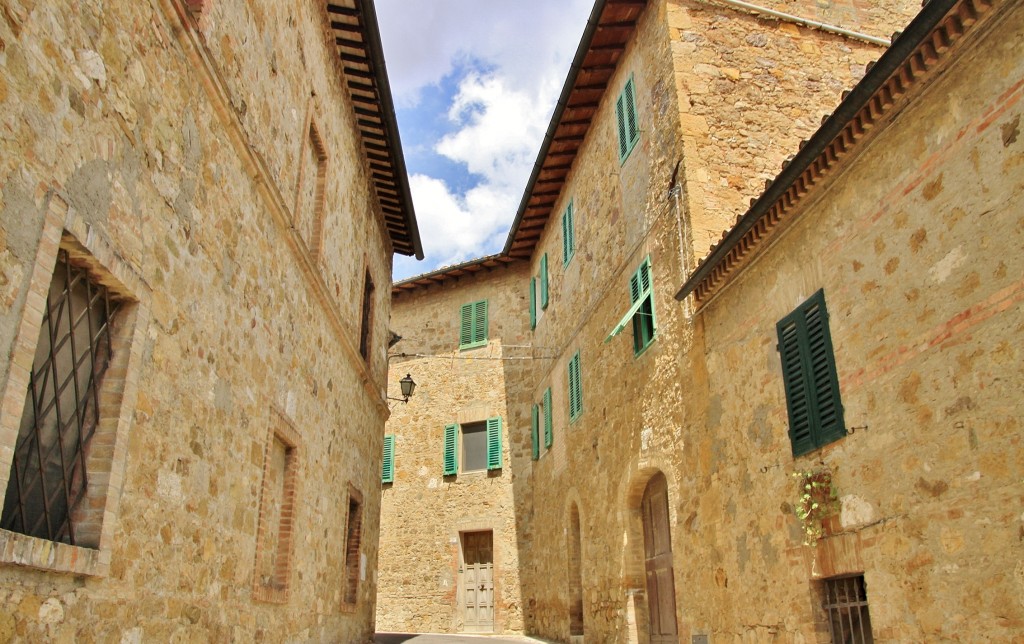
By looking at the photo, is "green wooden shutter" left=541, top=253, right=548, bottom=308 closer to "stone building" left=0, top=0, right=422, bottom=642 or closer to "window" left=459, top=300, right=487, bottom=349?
"window" left=459, top=300, right=487, bottom=349

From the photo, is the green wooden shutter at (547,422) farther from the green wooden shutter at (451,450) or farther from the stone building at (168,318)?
the stone building at (168,318)

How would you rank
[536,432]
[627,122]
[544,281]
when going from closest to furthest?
[627,122], [544,281], [536,432]

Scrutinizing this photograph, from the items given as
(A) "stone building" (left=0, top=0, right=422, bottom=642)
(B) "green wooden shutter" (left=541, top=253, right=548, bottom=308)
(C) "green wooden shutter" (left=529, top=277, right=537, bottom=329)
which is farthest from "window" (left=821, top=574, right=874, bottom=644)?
(C) "green wooden shutter" (left=529, top=277, right=537, bottom=329)

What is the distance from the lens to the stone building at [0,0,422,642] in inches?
142

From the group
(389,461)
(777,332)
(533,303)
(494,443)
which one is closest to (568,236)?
(533,303)

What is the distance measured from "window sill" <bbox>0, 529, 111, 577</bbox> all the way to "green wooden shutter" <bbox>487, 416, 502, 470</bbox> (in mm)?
13766

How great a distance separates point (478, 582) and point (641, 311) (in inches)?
372

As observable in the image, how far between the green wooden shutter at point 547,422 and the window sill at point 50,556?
11.7 meters

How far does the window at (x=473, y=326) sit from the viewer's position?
62.1 feet

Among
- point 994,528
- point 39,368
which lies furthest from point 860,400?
point 39,368

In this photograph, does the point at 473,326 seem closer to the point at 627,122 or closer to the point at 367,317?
the point at 367,317

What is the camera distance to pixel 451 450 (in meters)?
18.3

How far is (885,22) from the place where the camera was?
11484 millimetres

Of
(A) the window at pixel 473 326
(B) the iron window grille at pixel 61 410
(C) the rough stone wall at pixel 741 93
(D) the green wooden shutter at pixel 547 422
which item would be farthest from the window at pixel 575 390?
(B) the iron window grille at pixel 61 410
